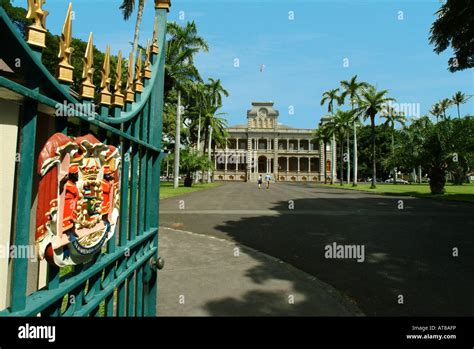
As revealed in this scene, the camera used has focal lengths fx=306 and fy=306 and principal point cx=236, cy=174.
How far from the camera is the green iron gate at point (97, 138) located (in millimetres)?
1179

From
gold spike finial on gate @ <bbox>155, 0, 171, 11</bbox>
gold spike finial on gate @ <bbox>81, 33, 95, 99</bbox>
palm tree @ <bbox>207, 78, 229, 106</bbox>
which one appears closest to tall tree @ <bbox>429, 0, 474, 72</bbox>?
gold spike finial on gate @ <bbox>155, 0, 171, 11</bbox>

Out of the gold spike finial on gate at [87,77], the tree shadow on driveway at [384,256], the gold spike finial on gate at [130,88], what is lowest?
the tree shadow on driveway at [384,256]

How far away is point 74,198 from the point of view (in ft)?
4.87

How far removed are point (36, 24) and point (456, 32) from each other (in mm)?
20139

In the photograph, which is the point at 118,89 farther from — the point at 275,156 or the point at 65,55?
the point at 275,156

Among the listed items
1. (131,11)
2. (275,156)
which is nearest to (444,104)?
(275,156)

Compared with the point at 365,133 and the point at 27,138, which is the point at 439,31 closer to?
the point at 27,138

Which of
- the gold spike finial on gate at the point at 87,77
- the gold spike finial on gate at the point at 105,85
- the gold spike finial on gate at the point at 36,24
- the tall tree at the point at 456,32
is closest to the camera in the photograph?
the gold spike finial on gate at the point at 36,24

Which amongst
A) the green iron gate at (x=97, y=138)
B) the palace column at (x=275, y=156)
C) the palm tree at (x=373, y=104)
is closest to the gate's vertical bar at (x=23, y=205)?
the green iron gate at (x=97, y=138)

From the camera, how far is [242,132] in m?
89.1

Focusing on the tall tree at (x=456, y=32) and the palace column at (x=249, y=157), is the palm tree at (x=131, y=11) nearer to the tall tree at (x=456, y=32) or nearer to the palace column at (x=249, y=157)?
the tall tree at (x=456, y=32)

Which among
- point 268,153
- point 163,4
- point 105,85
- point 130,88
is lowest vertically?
point 105,85
